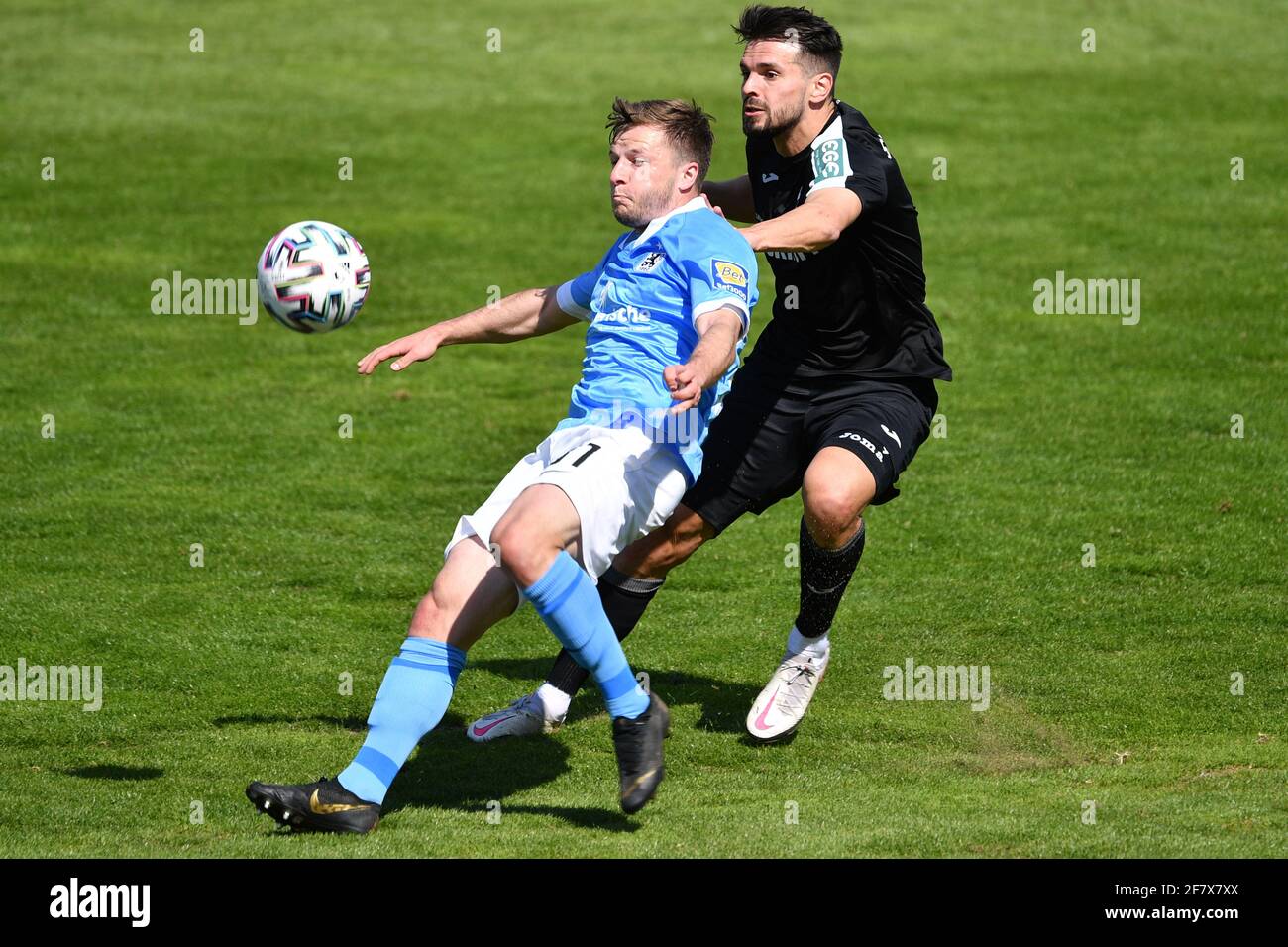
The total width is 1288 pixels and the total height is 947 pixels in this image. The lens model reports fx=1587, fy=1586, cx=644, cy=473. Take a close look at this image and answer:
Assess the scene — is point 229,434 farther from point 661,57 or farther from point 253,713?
point 661,57

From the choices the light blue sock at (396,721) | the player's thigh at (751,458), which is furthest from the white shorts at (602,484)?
the player's thigh at (751,458)

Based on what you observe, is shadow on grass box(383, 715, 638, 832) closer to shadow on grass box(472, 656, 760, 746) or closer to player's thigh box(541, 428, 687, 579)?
shadow on grass box(472, 656, 760, 746)

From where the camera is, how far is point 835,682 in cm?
750

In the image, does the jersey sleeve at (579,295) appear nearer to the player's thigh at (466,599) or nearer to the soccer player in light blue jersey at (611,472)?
the soccer player in light blue jersey at (611,472)

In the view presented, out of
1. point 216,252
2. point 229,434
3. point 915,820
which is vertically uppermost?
point 216,252

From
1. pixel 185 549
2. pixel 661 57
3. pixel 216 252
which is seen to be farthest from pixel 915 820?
pixel 661 57

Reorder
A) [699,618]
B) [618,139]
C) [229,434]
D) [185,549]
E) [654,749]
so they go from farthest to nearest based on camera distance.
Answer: [229,434], [185,549], [699,618], [618,139], [654,749]

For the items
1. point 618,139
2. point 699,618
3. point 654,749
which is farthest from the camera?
point 699,618

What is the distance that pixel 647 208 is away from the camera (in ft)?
20.2

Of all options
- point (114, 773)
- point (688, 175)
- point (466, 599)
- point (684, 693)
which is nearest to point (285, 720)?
point (114, 773)

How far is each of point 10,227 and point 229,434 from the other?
610cm

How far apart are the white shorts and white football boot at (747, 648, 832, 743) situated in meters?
1.18

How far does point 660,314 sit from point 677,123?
2.45ft

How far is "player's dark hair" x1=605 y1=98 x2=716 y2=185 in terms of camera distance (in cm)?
614
